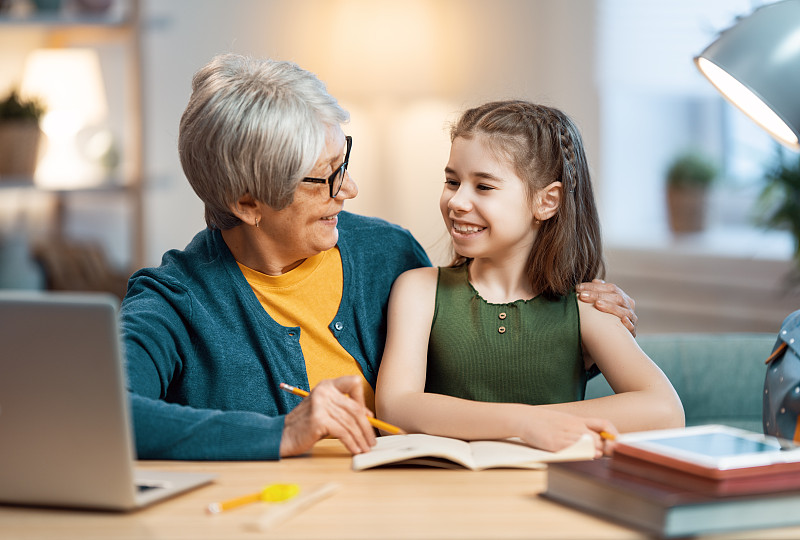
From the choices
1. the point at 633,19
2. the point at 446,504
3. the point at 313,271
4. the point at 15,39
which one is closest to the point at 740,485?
the point at 446,504

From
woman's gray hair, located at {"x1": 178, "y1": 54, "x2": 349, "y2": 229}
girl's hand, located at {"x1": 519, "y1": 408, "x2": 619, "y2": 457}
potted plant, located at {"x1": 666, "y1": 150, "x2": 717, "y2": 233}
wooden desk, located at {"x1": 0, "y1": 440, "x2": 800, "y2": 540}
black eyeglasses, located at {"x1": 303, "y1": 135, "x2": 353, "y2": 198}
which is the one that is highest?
woman's gray hair, located at {"x1": 178, "y1": 54, "x2": 349, "y2": 229}

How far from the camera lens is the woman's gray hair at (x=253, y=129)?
4.86 feet

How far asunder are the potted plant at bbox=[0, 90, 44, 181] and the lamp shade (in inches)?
110

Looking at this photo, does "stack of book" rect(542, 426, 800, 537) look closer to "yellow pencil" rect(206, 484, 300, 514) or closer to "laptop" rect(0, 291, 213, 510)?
"yellow pencil" rect(206, 484, 300, 514)

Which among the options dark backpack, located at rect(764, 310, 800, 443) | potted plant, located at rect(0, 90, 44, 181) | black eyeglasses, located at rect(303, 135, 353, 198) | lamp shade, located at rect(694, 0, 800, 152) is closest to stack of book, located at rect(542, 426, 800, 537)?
dark backpack, located at rect(764, 310, 800, 443)

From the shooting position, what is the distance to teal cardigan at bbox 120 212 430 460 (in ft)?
4.75

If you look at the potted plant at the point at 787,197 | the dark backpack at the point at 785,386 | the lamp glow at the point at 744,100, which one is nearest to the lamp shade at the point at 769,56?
the lamp glow at the point at 744,100

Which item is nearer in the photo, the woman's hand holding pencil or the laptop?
the laptop

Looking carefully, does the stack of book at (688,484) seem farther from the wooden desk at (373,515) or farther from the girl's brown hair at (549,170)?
the girl's brown hair at (549,170)

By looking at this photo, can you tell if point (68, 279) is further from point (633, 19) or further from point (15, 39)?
point (633, 19)

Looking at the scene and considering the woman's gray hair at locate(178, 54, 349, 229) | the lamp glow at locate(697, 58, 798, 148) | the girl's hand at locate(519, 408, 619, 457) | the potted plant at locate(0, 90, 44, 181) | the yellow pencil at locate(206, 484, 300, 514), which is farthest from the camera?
the potted plant at locate(0, 90, 44, 181)

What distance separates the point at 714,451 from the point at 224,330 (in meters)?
0.84

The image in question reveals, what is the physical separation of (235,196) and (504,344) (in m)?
0.51

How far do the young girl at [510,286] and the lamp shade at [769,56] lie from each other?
36 centimetres
